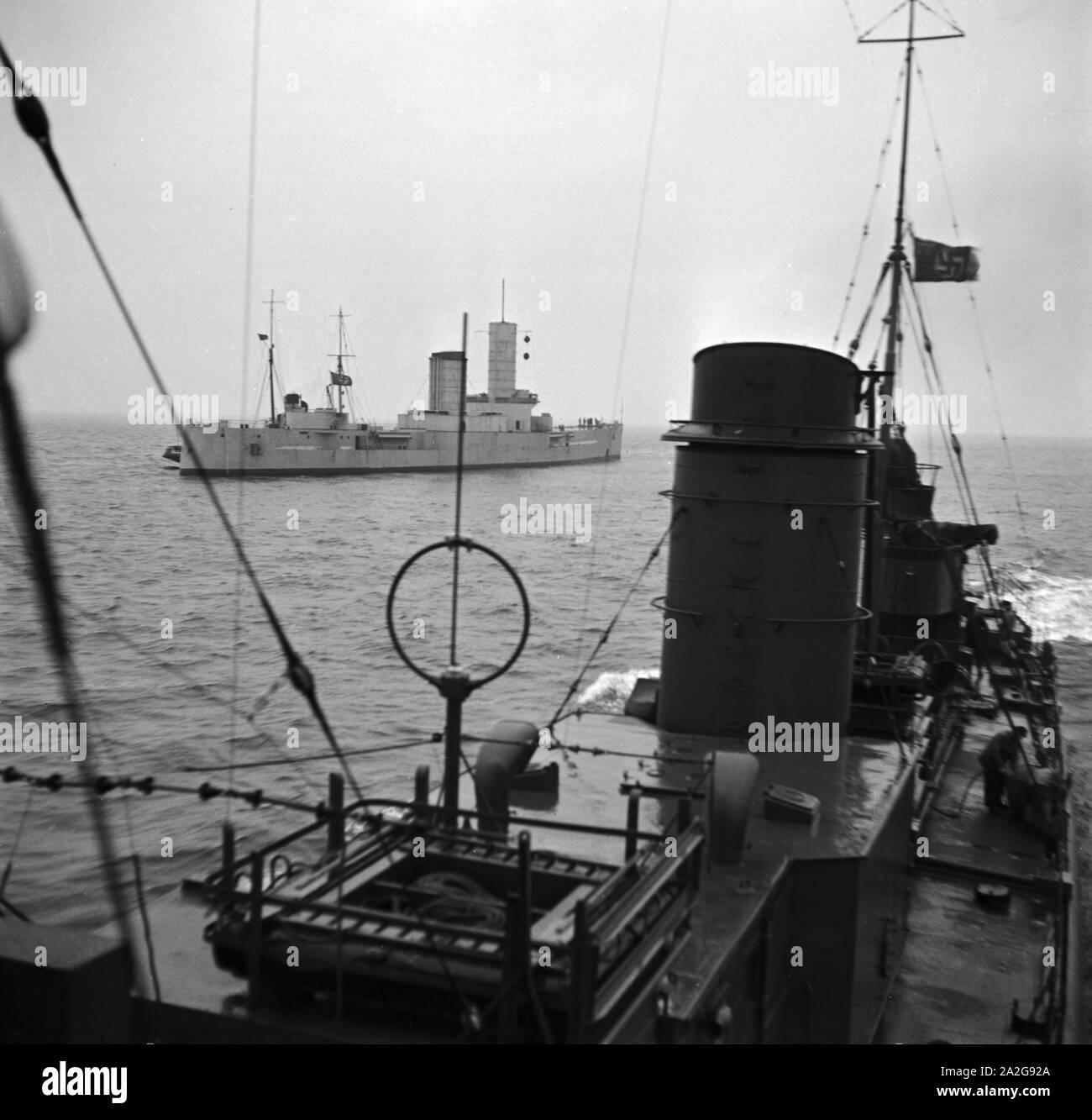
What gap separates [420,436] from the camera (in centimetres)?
12106

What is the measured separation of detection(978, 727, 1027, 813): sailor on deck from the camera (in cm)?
1991

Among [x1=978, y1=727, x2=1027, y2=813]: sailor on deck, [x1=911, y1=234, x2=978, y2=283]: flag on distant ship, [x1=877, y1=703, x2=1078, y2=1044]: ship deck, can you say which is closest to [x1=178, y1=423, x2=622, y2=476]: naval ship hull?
[x1=911, y1=234, x2=978, y2=283]: flag on distant ship

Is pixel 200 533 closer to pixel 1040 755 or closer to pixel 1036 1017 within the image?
pixel 1040 755

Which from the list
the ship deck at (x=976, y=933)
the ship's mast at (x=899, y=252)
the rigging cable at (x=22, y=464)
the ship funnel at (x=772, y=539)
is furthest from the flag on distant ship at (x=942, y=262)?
the rigging cable at (x=22, y=464)

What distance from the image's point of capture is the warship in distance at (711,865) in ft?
23.6

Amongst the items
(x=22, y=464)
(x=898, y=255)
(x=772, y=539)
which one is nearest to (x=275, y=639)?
(x=898, y=255)

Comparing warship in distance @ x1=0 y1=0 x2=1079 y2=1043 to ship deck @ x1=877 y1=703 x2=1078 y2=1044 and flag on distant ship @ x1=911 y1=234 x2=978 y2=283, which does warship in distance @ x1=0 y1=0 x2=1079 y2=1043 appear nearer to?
ship deck @ x1=877 y1=703 x2=1078 y2=1044

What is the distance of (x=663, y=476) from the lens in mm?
147000

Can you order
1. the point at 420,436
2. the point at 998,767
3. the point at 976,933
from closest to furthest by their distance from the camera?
the point at 976,933
the point at 998,767
the point at 420,436

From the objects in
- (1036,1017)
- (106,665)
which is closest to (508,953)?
(1036,1017)

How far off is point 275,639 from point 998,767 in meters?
26.6

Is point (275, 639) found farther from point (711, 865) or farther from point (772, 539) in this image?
point (711, 865)
